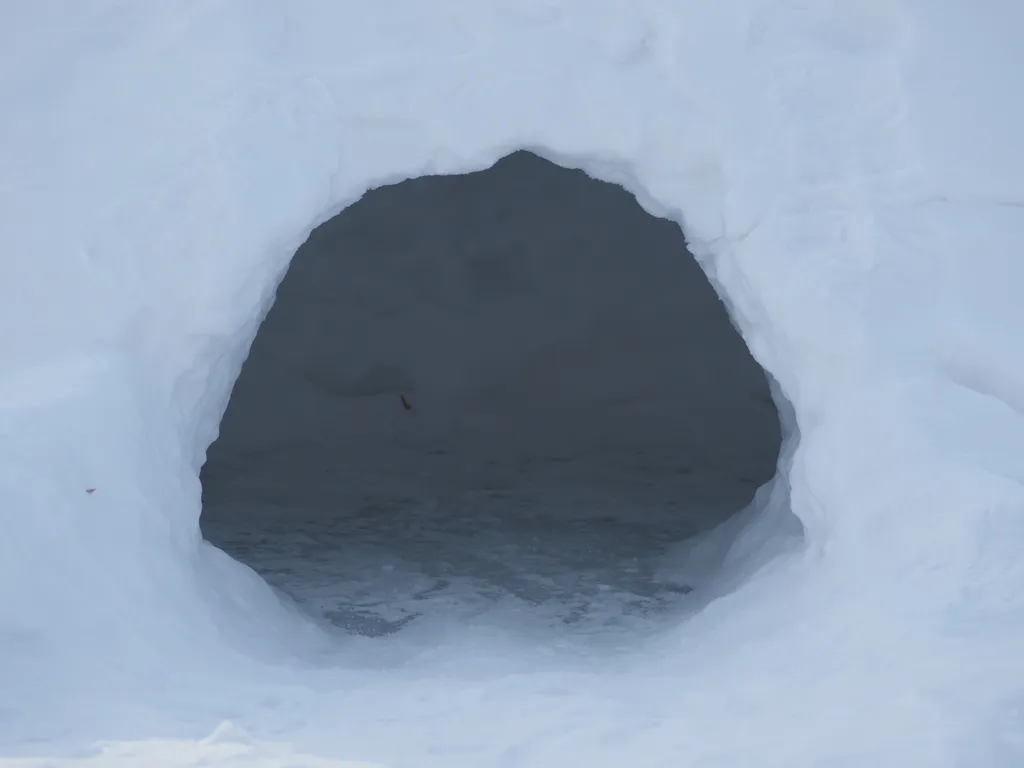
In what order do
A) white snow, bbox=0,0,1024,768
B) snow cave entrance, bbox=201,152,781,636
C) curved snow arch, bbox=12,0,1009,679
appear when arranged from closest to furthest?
1. white snow, bbox=0,0,1024,768
2. curved snow arch, bbox=12,0,1009,679
3. snow cave entrance, bbox=201,152,781,636

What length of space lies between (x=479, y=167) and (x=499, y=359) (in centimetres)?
439

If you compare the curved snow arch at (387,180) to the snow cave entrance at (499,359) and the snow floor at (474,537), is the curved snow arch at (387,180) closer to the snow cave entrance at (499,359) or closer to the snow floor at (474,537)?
the snow floor at (474,537)

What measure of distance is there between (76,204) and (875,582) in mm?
3210

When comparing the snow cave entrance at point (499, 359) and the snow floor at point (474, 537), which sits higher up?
the snow cave entrance at point (499, 359)

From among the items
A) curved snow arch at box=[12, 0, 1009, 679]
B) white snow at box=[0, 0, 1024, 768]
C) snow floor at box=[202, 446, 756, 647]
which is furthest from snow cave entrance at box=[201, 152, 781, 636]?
curved snow arch at box=[12, 0, 1009, 679]

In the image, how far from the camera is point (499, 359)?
844 cm

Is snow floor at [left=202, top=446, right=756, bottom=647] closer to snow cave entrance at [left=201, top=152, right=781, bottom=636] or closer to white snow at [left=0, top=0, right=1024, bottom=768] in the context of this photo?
snow cave entrance at [left=201, top=152, right=781, bottom=636]

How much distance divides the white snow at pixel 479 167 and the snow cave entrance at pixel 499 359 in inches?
137

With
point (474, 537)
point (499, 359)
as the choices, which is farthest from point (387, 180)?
point (499, 359)

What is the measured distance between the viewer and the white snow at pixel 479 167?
8.93 feet

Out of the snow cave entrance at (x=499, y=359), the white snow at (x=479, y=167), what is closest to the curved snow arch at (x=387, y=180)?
the white snow at (x=479, y=167)

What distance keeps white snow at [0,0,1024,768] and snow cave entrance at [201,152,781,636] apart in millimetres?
3481

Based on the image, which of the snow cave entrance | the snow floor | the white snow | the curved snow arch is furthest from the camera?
the snow cave entrance

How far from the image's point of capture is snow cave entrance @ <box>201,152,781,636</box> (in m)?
7.76
